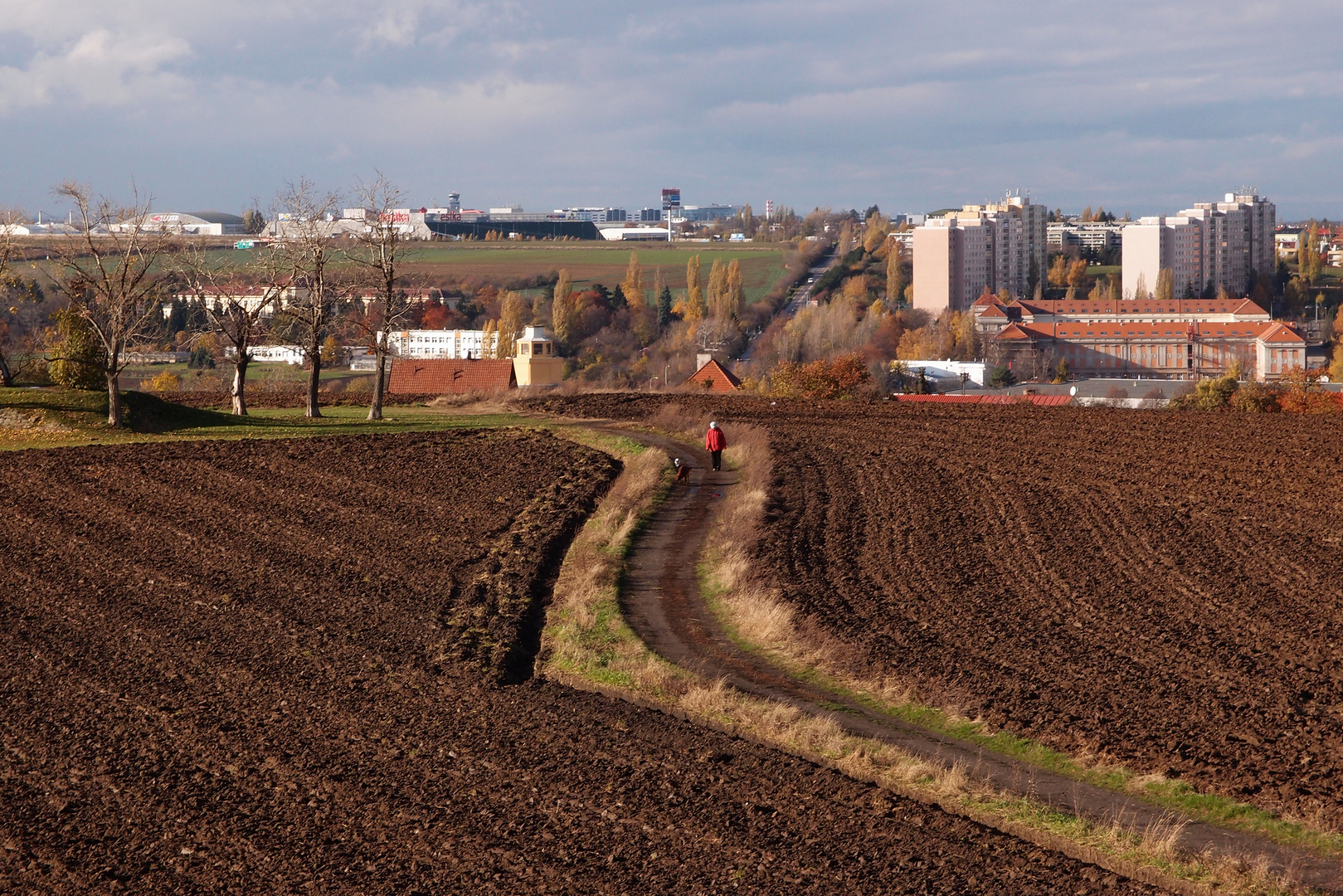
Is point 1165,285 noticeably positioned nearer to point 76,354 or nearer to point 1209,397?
point 1209,397

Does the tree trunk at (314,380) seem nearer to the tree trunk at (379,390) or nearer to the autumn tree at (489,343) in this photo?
the tree trunk at (379,390)

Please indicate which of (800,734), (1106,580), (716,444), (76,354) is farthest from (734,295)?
(800,734)

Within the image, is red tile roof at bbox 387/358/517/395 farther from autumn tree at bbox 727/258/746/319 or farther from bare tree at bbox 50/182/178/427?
autumn tree at bbox 727/258/746/319

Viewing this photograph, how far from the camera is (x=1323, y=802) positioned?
11.7 metres

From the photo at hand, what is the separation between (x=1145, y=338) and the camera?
15112cm

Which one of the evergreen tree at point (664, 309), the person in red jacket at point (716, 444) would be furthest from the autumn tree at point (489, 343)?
the person in red jacket at point (716, 444)

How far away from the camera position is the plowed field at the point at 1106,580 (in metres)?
13.9

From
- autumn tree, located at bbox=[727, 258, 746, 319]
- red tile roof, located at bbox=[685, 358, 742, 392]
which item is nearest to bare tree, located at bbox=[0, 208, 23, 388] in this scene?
red tile roof, located at bbox=[685, 358, 742, 392]

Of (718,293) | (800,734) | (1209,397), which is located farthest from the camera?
(718,293)

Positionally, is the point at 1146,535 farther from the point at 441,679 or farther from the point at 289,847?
the point at 289,847

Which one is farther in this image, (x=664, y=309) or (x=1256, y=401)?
(x=664, y=309)

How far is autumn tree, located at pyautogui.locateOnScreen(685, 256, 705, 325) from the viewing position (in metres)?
154

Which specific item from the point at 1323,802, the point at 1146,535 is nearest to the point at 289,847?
the point at 1323,802

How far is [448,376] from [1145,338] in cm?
11020
